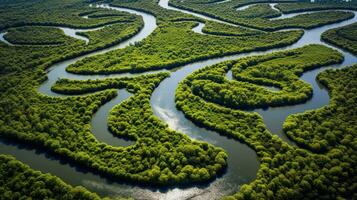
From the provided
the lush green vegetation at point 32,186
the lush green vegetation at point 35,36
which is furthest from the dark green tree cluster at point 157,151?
the lush green vegetation at point 35,36

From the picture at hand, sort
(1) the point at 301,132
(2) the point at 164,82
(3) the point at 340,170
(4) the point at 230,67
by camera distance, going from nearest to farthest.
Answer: (3) the point at 340,170 → (1) the point at 301,132 → (2) the point at 164,82 → (4) the point at 230,67

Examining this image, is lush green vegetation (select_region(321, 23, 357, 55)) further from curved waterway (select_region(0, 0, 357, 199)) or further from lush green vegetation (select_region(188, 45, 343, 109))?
curved waterway (select_region(0, 0, 357, 199))

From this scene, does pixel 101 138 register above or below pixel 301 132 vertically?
below

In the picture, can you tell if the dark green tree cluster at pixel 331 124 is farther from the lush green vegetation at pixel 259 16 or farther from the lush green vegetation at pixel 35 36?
the lush green vegetation at pixel 35 36

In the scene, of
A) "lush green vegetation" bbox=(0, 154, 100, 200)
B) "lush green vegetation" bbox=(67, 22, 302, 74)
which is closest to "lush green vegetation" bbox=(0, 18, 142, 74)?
"lush green vegetation" bbox=(67, 22, 302, 74)

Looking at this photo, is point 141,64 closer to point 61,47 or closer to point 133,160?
point 61,47

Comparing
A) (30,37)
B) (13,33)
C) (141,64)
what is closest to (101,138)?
(141,64)
